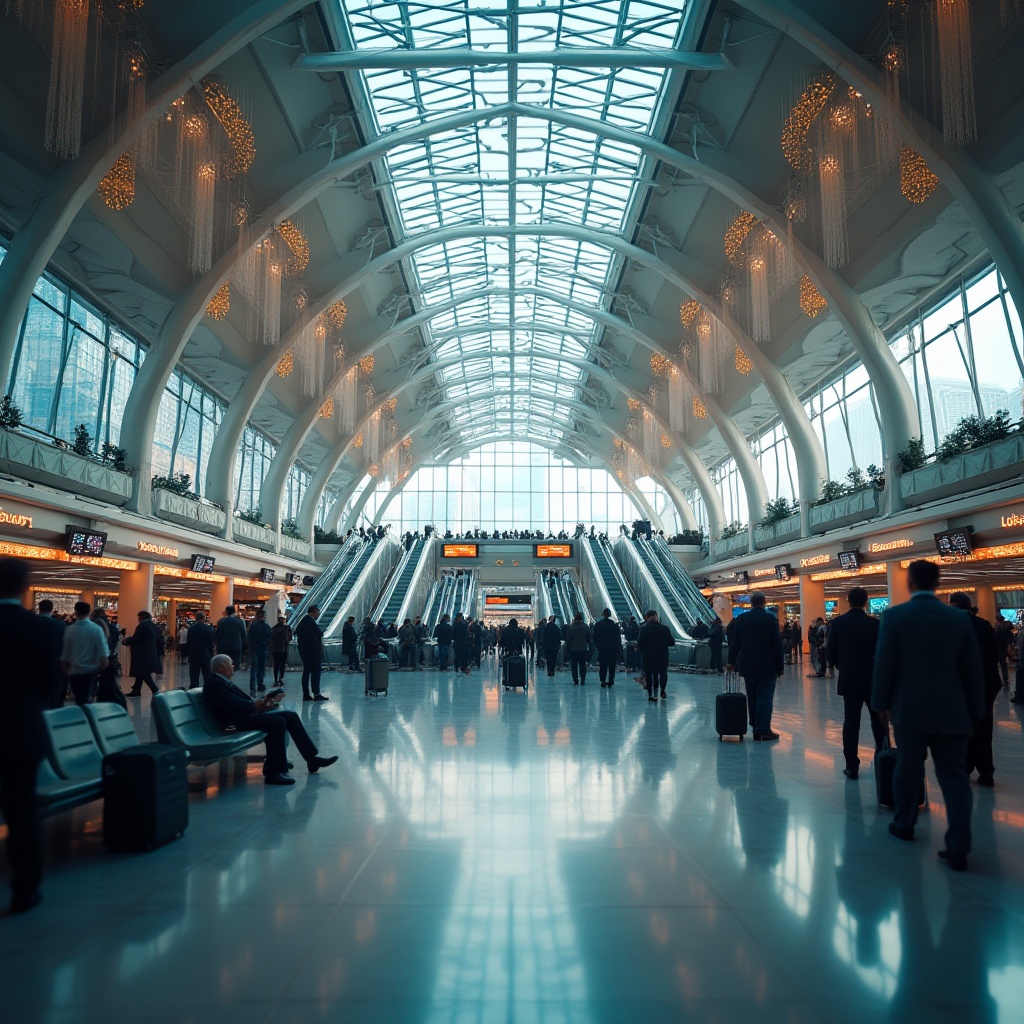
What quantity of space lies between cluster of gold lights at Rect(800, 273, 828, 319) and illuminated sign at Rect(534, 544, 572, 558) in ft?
87.6

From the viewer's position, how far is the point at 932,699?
4578 millimetres

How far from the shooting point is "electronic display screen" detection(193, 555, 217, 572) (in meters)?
24.8

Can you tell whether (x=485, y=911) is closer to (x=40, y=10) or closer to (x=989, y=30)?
(x=40, y=10)

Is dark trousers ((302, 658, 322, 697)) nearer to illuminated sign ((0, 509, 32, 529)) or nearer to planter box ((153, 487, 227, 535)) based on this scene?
illuminated sign ((0, 509, 32, 529))

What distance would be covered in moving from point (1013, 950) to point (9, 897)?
4.21 meters

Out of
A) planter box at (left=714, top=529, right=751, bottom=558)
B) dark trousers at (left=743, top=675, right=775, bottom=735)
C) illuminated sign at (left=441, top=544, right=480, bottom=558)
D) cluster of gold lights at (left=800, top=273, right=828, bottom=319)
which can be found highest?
cluster of gold lights at (left=800, top=273, right=828, bottom=319)

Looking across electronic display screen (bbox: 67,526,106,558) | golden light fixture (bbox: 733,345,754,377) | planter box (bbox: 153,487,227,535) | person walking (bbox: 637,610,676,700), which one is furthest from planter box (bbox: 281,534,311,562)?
person walking (bbox: 637,610,676,700)

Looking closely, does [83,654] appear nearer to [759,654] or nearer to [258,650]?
[258,650]

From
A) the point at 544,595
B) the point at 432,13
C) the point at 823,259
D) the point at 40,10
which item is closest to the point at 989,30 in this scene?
the point at 823,259

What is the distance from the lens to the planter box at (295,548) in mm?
35225

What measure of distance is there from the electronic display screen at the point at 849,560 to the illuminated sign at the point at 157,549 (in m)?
18.2

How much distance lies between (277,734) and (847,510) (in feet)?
66.7

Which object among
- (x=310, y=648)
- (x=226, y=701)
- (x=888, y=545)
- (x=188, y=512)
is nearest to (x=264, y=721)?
(x=226, y=701)

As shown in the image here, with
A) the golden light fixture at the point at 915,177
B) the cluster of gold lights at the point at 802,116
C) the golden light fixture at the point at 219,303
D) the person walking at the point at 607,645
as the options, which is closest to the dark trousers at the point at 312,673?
the person walking at the point at 607,645
